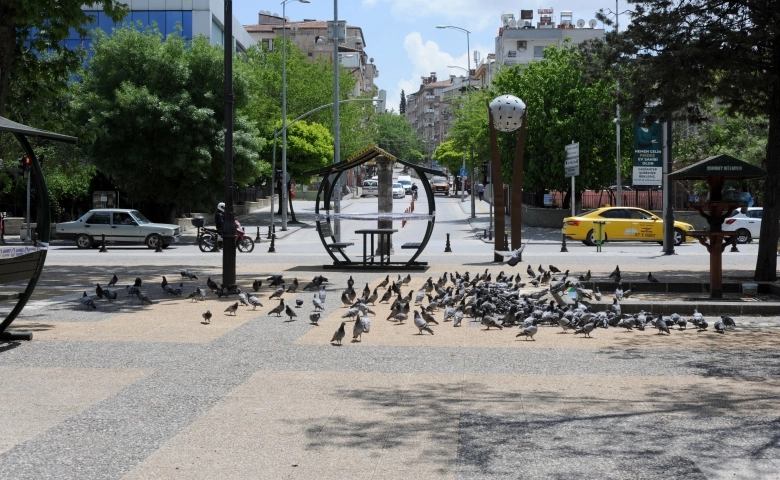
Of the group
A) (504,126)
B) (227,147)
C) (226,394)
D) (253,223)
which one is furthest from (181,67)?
(226,394)

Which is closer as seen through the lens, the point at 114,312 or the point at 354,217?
the point at 114,312

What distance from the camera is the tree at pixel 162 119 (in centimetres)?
4034

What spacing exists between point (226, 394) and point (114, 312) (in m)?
6.64

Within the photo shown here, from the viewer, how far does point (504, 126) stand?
25.4 m

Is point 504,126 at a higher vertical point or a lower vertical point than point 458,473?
higher

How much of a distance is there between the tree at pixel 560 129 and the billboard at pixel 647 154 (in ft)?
16.8

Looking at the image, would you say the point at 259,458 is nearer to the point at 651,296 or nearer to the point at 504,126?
the point at 651,296

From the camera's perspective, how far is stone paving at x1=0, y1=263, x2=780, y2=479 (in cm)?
650

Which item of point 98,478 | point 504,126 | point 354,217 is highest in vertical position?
point 504,126

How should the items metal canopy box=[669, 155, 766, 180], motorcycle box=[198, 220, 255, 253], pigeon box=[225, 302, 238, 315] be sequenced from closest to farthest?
pigeon box=[225, 302, 238, 315] < metal canopy box=[669, 155, 766, 180] < motorcycle box=[198, 220, 255, 253]

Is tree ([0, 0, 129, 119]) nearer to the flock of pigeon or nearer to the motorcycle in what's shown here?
the flock of pigeon

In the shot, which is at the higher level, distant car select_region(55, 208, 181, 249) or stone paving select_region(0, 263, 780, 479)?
distant car select_region(55, 208, 181, 249)

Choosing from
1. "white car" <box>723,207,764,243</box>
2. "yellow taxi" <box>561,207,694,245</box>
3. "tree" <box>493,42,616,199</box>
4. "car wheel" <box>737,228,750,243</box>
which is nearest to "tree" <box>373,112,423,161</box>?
"tree" <box>493,42,616,199</box>

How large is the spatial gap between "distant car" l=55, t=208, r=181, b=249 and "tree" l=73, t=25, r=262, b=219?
5.51m
